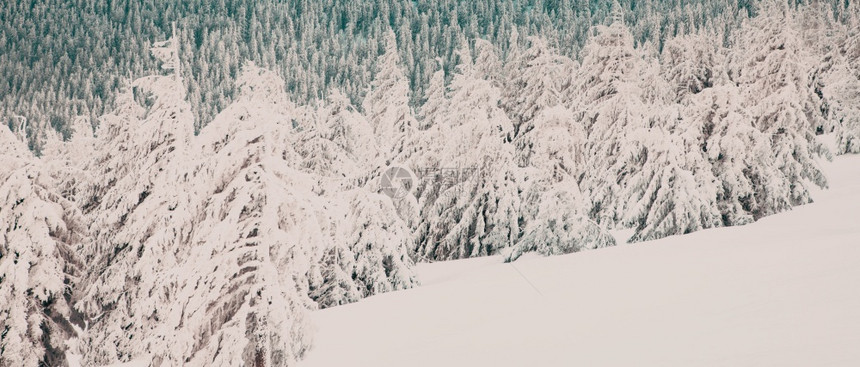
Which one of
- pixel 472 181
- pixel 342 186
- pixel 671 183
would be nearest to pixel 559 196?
pixel 671 183

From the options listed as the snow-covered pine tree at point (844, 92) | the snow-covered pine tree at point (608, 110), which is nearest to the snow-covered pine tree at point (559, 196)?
the snow-covered pine tree at point (608, 110)

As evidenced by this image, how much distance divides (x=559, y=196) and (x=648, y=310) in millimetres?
9670

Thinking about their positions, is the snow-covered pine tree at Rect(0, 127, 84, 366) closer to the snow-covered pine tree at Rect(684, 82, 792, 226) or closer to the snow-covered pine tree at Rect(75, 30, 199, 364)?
the snow-covered pine tree at Rect(75, 30, 199, 364)

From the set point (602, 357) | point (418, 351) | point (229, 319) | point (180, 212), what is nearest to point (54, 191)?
point (180, 212)

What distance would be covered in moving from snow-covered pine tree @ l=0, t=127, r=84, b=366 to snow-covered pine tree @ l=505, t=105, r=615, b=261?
16.0 metres

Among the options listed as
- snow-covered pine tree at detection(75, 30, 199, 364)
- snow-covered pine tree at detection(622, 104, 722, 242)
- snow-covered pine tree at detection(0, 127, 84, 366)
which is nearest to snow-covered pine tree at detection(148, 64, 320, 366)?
snow-covered pine tree at detection(75, 30, 199, 364)

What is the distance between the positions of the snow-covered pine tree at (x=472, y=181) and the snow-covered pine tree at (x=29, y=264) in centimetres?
1684

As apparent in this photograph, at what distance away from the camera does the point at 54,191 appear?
19688 millimetres

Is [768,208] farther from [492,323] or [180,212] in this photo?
[180,212]

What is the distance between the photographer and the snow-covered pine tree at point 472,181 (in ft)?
96.8

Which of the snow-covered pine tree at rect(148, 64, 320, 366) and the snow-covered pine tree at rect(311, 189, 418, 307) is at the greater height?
the snow-covered pine tree at rect(148, 64, 320, 366)

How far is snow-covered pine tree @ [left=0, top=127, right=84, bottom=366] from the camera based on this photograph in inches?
719

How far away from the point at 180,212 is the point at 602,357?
10.8m

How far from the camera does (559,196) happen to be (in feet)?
80.2
